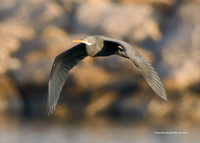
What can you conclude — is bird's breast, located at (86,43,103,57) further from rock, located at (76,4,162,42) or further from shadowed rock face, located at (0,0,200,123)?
rock, located at (76,4,162,42)

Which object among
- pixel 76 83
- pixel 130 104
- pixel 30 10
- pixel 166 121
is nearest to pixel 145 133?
pixel 166 121

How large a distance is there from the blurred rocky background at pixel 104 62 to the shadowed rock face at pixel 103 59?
0.09ft

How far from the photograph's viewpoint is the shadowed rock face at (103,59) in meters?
14.0

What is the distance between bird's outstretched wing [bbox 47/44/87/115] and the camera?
800 cm

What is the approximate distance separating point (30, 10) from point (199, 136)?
7481 mm

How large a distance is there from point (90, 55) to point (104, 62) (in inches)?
290

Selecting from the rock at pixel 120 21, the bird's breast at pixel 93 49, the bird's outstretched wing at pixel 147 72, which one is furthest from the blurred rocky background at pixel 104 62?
the bird's outstretched wing at pixel 147 72

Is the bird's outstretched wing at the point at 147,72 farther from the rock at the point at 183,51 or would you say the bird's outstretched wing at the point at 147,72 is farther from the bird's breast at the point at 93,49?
the rock at the point at 183,51

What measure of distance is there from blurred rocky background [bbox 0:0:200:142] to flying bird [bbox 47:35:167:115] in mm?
5497

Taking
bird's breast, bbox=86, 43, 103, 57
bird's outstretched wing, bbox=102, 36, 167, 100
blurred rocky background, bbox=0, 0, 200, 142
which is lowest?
bird's outstretched wing, bbox=102, 36, 167, 100

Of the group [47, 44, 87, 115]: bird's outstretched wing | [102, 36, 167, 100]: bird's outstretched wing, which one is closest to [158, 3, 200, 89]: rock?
[47, 44, 87, 115]: bird's outstretched wing

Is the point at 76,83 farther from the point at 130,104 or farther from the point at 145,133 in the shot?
the point at 145,133

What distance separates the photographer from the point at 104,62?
14.8 meters

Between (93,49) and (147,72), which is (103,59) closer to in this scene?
(93,49)
